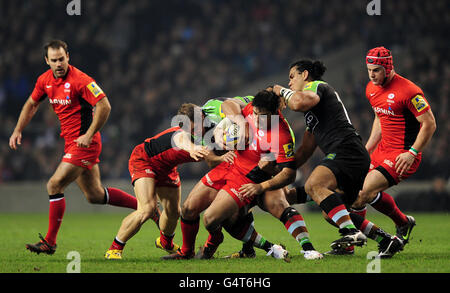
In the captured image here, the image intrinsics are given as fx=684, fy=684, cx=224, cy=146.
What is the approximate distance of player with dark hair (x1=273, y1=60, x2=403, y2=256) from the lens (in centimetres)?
690

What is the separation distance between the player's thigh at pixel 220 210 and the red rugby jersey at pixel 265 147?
0.40 m

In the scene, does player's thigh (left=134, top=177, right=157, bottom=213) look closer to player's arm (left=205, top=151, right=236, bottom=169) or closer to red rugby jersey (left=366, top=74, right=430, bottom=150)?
player's arm (left=205, top=151, right=236, bottom=169)

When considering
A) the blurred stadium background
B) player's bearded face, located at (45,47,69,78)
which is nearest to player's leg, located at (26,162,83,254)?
player's bearded face, located at (45,47,69,78)

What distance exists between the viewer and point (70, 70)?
845 cm

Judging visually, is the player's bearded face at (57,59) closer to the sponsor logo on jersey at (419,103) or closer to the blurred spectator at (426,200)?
the sponsor logo on jersey at (419,103)

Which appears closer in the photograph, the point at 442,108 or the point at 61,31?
the point at 442,108

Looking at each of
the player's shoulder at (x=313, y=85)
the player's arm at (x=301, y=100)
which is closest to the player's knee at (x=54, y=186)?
the player's arm at (x=301, y=100)

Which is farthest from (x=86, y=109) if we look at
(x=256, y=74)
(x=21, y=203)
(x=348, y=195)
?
(x=256, y=74)

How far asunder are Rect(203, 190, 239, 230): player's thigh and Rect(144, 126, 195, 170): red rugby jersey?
82cm

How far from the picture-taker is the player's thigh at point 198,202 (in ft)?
24.4
